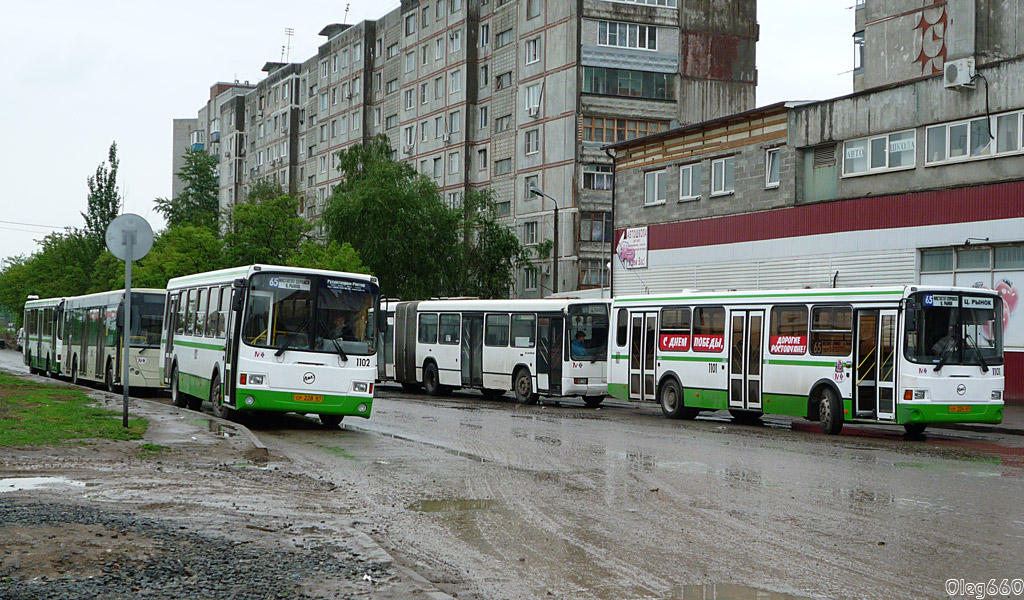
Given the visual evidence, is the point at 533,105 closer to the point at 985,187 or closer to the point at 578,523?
the point at 985,187

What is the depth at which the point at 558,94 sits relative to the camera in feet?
214

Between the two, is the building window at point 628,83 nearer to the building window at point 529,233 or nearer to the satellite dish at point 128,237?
the building window at point 529,233

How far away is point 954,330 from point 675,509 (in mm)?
11814

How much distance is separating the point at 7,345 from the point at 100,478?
114 metres

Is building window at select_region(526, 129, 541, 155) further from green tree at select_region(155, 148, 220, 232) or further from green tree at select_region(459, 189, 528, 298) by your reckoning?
green tree at select_region(155, 148, 220, 232)

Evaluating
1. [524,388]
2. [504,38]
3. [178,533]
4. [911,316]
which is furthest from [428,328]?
[504,38]

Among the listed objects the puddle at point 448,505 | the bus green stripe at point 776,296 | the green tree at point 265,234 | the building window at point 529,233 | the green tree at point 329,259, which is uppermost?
the building window at point 529,233

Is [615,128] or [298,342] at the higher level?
[615,128]

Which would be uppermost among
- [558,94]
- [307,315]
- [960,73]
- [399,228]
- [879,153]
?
[558,94]

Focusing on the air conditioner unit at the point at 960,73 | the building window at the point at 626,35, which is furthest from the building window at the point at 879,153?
the building window at the point at 626,35

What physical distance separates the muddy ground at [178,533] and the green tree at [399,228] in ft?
150

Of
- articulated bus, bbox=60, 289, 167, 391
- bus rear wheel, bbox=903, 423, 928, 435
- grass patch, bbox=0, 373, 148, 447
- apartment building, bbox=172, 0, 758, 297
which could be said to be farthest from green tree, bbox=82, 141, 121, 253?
bus rear wheel, bbox=903, 423, 928, 435

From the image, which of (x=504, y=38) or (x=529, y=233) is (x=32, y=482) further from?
(x=504, y=38)

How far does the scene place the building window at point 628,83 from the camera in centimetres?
6406
